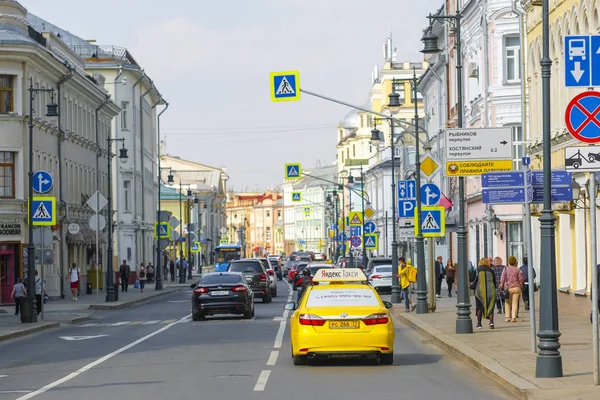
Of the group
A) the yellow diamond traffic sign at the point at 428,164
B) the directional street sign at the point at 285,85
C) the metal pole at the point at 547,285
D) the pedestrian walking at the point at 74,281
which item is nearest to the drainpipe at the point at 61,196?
the pedestrian walking at the point at 74,281

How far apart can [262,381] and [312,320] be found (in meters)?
2.42

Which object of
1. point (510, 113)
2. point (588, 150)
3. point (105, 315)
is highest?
point (510, 113)

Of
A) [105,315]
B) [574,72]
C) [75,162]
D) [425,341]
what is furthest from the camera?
[75,162]

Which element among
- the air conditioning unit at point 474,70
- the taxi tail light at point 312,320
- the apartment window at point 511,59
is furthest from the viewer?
the air conditioning unit at point 474,70

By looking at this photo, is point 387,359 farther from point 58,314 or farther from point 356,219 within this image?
point 356,219

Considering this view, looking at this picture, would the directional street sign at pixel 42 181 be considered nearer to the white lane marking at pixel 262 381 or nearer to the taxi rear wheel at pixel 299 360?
the taxi rear wheel at pixel 299 360

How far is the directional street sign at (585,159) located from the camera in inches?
578

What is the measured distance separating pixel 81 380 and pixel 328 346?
150 inches

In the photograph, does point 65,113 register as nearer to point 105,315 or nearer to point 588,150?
point 105,315

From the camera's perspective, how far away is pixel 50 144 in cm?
5919

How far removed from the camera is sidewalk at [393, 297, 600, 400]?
1505 cm

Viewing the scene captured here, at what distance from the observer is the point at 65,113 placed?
6266cm

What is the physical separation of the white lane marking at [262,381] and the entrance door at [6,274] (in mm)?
34628

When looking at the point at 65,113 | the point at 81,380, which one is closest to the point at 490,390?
the point at 81,380
